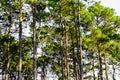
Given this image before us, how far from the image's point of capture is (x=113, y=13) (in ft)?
93.5

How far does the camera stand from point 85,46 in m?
28.1

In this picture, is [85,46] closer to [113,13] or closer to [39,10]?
[113,13]

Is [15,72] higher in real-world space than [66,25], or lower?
lower

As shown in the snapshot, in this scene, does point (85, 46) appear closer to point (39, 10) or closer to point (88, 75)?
point (39, 10)

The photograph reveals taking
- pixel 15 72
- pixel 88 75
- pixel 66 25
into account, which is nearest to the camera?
pixel 66 25

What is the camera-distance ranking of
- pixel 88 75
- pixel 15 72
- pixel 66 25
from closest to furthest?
pixel 66 25, pixel 15 72, pixel 88 75

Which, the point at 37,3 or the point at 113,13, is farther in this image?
the point at 113,13

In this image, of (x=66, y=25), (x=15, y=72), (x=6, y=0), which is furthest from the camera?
(x=15, y=72)

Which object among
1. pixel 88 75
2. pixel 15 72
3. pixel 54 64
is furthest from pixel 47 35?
pixel 88 75

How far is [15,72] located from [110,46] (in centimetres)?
1563

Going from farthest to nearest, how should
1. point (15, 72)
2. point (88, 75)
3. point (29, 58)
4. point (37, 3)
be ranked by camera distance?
point (88, 75), point (15, 72), point (29, 58), point (37, 3)

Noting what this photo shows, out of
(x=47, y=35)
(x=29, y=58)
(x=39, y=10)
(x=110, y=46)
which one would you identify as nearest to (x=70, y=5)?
(x=39, y=10)

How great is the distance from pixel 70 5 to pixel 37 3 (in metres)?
3.05

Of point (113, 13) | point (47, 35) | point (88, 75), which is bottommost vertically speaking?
point (88, 75)
